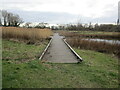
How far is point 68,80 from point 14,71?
6.26 feet

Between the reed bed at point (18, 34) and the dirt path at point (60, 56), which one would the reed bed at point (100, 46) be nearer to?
the dirt path at point (60, 56)

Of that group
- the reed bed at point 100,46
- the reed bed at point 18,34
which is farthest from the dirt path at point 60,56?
the reed bed at point 18,34

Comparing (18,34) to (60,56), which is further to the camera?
(18,34)

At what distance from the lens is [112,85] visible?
13.9ft

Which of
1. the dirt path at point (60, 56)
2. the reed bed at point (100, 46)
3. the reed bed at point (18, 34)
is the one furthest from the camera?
the reed bed at point (18, 34)

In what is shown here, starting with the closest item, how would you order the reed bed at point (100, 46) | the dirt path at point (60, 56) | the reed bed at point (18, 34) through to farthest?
the dirt path at point (60, 56) → the reed bed at point (100, 46) → the reed bed at point (18, 34)

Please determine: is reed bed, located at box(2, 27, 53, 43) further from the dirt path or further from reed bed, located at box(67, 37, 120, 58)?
the dirt path

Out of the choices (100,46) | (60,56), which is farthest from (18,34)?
(60,56)

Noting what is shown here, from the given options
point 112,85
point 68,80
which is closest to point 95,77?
point 112,85

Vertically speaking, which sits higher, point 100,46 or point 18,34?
point 18,34

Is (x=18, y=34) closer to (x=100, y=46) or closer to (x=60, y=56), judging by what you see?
(x=100, y=46)

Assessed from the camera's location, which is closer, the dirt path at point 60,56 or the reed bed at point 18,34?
the dirt path at point 60,56

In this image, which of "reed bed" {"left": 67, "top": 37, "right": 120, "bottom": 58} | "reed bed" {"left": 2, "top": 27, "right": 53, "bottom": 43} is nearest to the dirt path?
"reed bed" {"left": 67, "top": 37, "right": 120, "bottom": 58}

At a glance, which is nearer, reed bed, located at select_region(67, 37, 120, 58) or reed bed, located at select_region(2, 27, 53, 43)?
reed bed, located at select_region(67, 37, 120, 58)
